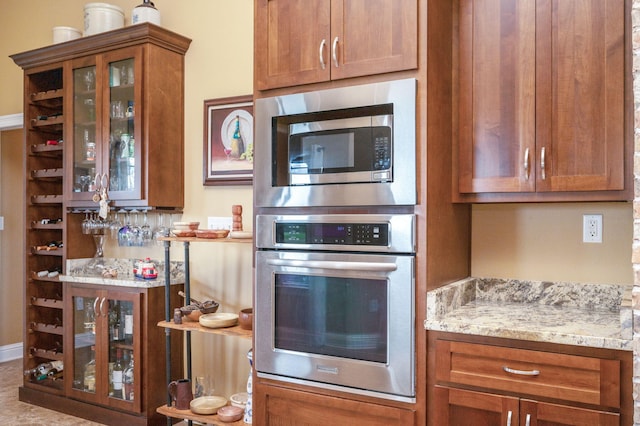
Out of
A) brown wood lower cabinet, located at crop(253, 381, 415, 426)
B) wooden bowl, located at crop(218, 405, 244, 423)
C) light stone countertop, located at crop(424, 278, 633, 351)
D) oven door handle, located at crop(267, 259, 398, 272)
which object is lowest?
wooden bowl, located at crop(218, 405, 244, 423)

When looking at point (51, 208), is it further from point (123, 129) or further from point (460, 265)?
point (460, 265)

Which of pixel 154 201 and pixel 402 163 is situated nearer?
pixel 402 163

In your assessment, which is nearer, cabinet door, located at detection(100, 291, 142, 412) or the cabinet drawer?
the cabinet drawer

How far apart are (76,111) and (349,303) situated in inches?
100.0

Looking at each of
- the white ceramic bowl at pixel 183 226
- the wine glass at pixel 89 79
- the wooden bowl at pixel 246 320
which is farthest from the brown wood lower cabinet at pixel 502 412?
the wine glass at pixel 89 79

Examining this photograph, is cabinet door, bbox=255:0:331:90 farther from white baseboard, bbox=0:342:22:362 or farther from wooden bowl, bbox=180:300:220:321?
white baseboard, bbox=0:342:22:362

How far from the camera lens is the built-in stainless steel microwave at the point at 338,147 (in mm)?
2080

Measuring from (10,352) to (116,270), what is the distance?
203cm

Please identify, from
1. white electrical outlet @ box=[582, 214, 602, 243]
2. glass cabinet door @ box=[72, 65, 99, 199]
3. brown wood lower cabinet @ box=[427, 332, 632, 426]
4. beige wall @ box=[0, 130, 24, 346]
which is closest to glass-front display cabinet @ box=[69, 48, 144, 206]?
glass cabinet door @ box=[72, 65, 99, 199]

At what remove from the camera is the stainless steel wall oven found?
2.07m

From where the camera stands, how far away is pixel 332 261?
7.26 feet

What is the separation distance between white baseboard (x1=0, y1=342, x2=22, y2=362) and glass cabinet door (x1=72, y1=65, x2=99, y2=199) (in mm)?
2207

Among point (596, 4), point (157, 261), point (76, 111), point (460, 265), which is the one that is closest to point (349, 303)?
point (460, 265)

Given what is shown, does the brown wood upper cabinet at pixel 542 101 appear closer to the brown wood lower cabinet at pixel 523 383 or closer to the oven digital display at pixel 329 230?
the oven digital display at pixel 329 230
